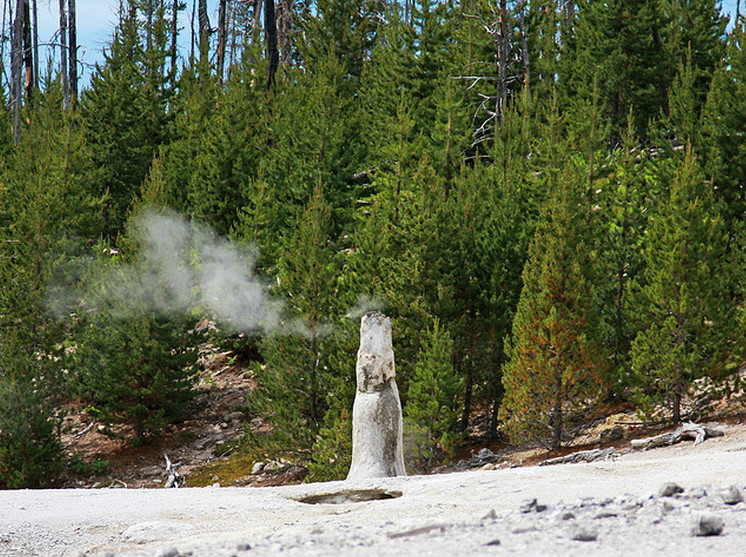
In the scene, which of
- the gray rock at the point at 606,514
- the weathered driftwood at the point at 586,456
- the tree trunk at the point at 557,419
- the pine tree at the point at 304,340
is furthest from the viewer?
the pine tree at the point at 304,340

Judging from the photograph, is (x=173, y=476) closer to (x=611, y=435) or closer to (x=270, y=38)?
(x=611, y=435)

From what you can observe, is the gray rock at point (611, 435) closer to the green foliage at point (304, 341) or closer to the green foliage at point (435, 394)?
the green foliage at point (435, 394)

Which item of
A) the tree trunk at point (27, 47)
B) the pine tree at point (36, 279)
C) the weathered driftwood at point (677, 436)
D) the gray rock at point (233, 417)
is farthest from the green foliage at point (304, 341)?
the tree trunk at point (27, 47)

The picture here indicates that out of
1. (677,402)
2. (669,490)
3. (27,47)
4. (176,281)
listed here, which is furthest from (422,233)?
(27,47)

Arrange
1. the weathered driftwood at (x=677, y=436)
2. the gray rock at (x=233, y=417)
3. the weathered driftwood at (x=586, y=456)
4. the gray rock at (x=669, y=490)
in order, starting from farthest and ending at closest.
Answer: the gray rock at (x=233, y=417) < the weathered driftwood at (x=586, y=456) < the weathered driftwood at (x=677, y=436) < the gray rock at (x=669, y=490)

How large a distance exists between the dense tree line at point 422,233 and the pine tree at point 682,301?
0.06m

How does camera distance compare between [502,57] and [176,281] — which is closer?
[176,281]

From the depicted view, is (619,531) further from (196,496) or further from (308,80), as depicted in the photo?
(308,80)

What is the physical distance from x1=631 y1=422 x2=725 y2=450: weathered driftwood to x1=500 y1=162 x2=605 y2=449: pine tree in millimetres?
1805

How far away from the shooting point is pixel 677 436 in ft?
Answer: 61.0

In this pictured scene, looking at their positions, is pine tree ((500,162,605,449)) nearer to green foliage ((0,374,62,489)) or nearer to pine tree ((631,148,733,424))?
pine tree ((631,148,733,424))

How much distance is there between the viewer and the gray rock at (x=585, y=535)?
6098 mm

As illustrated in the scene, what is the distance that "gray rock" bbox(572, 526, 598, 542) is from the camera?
6.10 meters

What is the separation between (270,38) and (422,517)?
1199 inches
